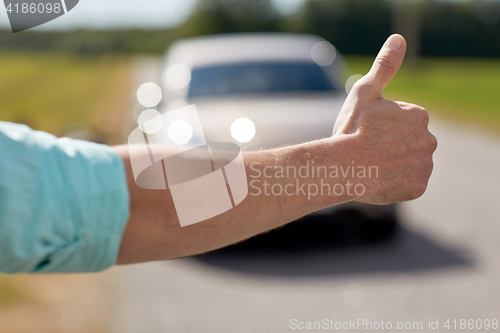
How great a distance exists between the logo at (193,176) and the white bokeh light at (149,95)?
4026mm

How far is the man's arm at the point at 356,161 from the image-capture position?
138 cm

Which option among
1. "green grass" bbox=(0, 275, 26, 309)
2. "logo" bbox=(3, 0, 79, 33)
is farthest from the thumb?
"green grass" bbox=(0, 275, 26, 309)

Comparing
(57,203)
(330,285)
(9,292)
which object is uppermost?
(57,203)

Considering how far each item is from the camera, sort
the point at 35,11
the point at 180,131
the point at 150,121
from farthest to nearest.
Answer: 1. the point at 150,121
2. the point at 180,131
3. the point at 35,11

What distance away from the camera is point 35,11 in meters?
2.54

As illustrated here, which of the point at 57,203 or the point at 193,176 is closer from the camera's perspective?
the point at 57,203

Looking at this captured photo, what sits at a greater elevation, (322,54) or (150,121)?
(322,54)

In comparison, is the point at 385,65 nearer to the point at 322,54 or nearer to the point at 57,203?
the point at 57,203

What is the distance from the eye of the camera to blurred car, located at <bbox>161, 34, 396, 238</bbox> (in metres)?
4.24

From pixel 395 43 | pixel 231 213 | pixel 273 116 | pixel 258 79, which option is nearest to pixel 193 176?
pixel 231 213

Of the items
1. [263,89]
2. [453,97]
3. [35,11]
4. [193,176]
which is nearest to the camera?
[193,176]

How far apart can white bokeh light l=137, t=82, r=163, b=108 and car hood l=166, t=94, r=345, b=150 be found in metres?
0.50

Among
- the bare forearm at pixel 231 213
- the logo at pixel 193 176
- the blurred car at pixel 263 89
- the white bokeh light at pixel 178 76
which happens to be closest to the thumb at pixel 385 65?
the bare forearm at pixel 231 213

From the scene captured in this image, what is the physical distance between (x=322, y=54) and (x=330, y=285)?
316cm
